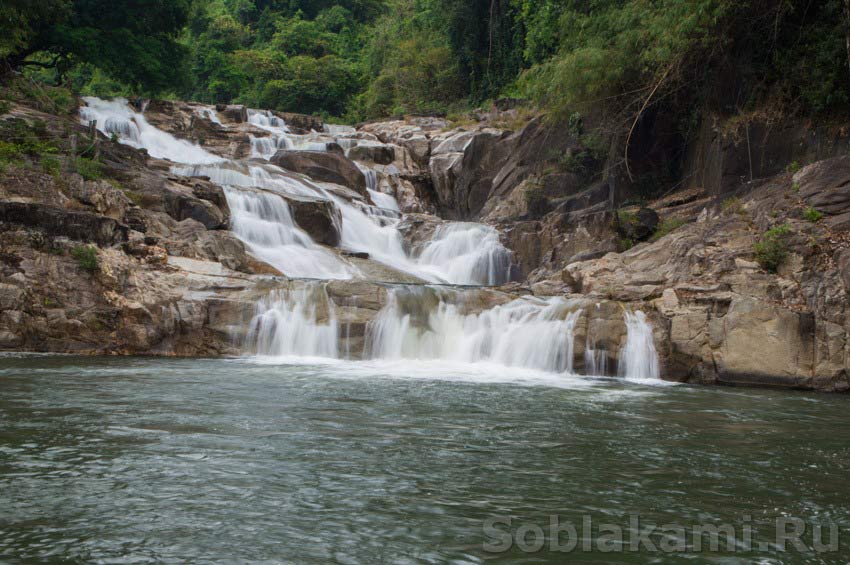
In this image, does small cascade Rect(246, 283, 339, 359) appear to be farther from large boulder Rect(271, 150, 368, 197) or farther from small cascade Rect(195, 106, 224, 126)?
small cascade Rect(195, 106, 224, 126)

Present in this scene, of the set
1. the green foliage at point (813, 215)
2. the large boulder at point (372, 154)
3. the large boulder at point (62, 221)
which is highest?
the large boulder at point (372, 154)

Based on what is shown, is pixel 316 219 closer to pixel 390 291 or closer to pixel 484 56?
pixel 390 291

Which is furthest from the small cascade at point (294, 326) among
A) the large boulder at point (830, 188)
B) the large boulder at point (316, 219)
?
the large boulder at point (830, 188)

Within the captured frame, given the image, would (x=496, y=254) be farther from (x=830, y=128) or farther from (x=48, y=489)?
(x=48, y=489)

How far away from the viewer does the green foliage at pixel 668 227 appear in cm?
1702

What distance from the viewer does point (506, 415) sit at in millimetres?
7594

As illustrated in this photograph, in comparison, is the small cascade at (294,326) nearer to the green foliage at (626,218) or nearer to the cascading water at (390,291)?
the cascading water at (390,291)

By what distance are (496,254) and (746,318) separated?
9.42 meters

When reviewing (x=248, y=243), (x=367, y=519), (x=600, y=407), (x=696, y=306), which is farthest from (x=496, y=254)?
(x=367, y=519)

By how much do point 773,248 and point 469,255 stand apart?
9.68m

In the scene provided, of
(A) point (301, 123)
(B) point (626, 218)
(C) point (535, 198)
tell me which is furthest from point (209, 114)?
(B) point (626, 218)

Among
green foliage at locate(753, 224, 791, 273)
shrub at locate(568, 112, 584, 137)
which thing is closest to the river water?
green foliage at locate(753, 224, 791, 273)

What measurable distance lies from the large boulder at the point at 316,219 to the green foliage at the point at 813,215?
12.8 m

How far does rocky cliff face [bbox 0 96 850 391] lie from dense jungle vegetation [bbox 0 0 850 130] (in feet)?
6.07
